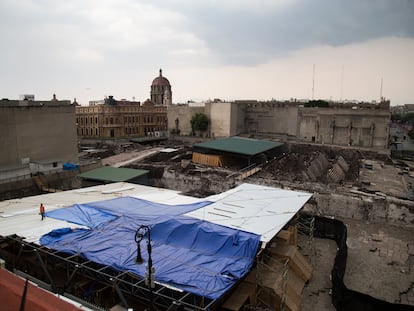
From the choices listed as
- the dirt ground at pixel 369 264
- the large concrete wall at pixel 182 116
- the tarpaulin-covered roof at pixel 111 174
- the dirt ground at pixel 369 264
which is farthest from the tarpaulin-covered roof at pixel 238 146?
the large concrete wall at pixel 182 116

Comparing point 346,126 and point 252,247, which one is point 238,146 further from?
point 252,247

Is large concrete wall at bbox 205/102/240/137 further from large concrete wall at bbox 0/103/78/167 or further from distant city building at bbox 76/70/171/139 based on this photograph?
large concrete wall at bbox 0/103/78/167

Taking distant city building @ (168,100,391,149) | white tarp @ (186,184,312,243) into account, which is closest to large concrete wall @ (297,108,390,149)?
distant city building @ (168,100,391,149)

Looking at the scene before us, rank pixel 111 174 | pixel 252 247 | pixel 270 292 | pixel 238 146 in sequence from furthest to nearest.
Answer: pixel 238 146, pixel 111 174, pixel 270 292, pixel 252 247

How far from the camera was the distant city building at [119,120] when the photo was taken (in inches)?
2243

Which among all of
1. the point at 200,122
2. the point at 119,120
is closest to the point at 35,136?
the point at 119,120

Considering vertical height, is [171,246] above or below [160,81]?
below

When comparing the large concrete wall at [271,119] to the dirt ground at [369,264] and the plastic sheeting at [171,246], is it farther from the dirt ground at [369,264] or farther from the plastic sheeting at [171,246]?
the plastic sheeting at [171,246]

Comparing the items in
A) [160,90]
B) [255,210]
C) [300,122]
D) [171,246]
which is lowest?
[171,246]

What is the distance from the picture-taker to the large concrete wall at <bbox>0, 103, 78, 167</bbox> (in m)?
26.7

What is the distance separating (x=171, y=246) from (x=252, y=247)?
2862 mm

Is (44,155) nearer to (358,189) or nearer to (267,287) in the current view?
(267,287)

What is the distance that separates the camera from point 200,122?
180 ft

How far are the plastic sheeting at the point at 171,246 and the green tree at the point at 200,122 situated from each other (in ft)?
136
